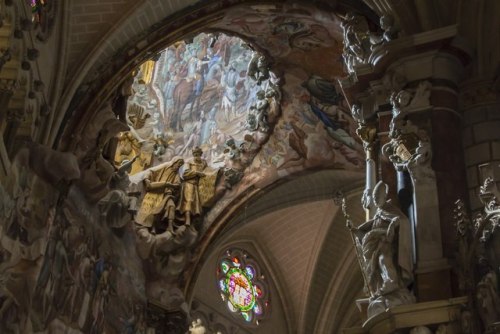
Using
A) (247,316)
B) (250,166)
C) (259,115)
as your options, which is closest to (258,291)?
(247,316)

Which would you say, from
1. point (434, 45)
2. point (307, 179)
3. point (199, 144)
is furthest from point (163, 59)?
point (434, 45)

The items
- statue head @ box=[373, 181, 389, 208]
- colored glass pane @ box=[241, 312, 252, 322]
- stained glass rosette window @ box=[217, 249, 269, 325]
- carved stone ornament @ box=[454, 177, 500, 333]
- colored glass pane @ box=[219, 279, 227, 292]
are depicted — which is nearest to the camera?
carved stone ornament @ box=[454, 177, 500, 333]

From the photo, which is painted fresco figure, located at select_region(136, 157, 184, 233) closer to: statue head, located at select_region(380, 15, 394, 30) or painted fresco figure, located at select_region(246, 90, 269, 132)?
painted fresco figure, located at select_region(246, 90, 269, 132)

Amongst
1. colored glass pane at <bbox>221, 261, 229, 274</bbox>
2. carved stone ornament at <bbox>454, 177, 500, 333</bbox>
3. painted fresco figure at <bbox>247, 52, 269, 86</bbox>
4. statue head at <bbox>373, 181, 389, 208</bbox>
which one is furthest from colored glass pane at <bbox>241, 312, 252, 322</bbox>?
carved stone ornament at <bbox>454, 177, 500, 333</bbox>

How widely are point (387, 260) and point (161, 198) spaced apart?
→ 25.7 ft

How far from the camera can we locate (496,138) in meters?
7.42

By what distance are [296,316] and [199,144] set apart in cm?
502

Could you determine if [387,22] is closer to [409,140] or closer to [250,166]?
[409,140]

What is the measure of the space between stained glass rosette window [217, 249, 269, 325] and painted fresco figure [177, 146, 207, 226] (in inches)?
126

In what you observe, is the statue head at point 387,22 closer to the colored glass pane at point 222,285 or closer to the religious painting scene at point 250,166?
the religious painting scene at point 250,166

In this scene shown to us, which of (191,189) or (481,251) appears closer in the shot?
(481,251)

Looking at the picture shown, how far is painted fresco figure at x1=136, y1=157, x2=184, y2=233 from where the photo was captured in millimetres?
13859

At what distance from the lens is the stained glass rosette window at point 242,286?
17.2 m

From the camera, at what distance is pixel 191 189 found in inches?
567
